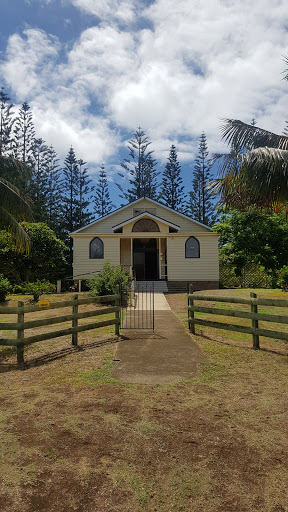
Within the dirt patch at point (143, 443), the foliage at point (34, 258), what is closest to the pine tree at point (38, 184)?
the foliage at point (34, 258)

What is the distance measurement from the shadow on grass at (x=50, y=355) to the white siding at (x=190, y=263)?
15368mm

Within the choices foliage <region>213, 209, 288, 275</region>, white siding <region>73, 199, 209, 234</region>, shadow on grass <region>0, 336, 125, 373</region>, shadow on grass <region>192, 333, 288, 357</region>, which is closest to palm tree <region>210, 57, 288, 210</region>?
shadow on grass <region>192, 333, 288, 357</region>

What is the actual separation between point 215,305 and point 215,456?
10867 millimetres

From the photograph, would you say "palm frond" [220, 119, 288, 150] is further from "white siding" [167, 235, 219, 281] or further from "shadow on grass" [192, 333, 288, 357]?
"white siding" [167, 235, 219, 281]

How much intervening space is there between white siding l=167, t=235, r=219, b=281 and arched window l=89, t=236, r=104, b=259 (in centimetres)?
502

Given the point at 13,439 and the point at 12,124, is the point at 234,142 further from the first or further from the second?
the point at 12,124

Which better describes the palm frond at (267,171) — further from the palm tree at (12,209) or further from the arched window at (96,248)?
the arched window at (96,248)

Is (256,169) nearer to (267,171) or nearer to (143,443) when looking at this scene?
(267,171)

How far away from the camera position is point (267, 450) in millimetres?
3166

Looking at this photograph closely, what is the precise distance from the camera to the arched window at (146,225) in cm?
2394

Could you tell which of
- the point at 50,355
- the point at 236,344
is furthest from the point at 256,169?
the point at 50,355

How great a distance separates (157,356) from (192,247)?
17.5 m

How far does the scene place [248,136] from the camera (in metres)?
10.8

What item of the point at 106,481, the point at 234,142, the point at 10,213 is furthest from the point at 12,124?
the point at 106,481
